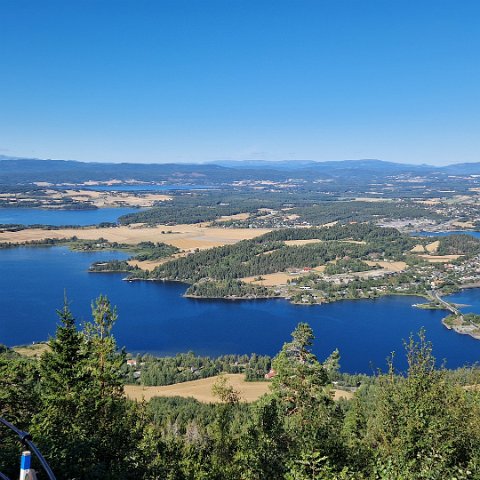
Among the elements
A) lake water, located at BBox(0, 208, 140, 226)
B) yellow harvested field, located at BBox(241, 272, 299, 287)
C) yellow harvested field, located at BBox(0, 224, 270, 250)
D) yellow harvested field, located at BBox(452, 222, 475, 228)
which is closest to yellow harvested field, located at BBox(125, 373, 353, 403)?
yellow harvested field, located at BBox(241, 272, 299, 287)

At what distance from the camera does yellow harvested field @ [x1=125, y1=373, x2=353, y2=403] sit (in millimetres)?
16844

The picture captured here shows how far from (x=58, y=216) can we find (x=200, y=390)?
61.0 metres

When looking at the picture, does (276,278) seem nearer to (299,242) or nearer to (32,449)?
(299,242)

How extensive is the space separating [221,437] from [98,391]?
1676 millimetres

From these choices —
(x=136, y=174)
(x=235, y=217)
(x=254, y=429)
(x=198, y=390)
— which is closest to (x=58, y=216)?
(x=235, y=217)

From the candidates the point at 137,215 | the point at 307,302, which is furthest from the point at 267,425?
the point at 137,215

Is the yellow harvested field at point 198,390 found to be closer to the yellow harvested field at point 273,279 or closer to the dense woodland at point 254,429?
the dense woodland at point 254,429

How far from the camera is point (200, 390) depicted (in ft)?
58.9

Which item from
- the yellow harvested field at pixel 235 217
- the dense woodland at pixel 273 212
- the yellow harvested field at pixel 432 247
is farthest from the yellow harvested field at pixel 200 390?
the yellow harvested field at pixel 235 217

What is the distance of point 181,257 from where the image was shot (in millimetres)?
42594

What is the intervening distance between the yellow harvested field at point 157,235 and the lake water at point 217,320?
13.9m

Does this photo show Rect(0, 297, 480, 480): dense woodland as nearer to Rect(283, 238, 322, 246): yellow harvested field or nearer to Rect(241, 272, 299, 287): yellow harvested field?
Rect(241, 272, 299, 287): yellow harvested field

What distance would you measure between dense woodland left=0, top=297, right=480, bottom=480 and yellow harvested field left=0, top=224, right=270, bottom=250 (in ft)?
135

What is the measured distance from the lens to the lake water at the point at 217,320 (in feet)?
78.5
